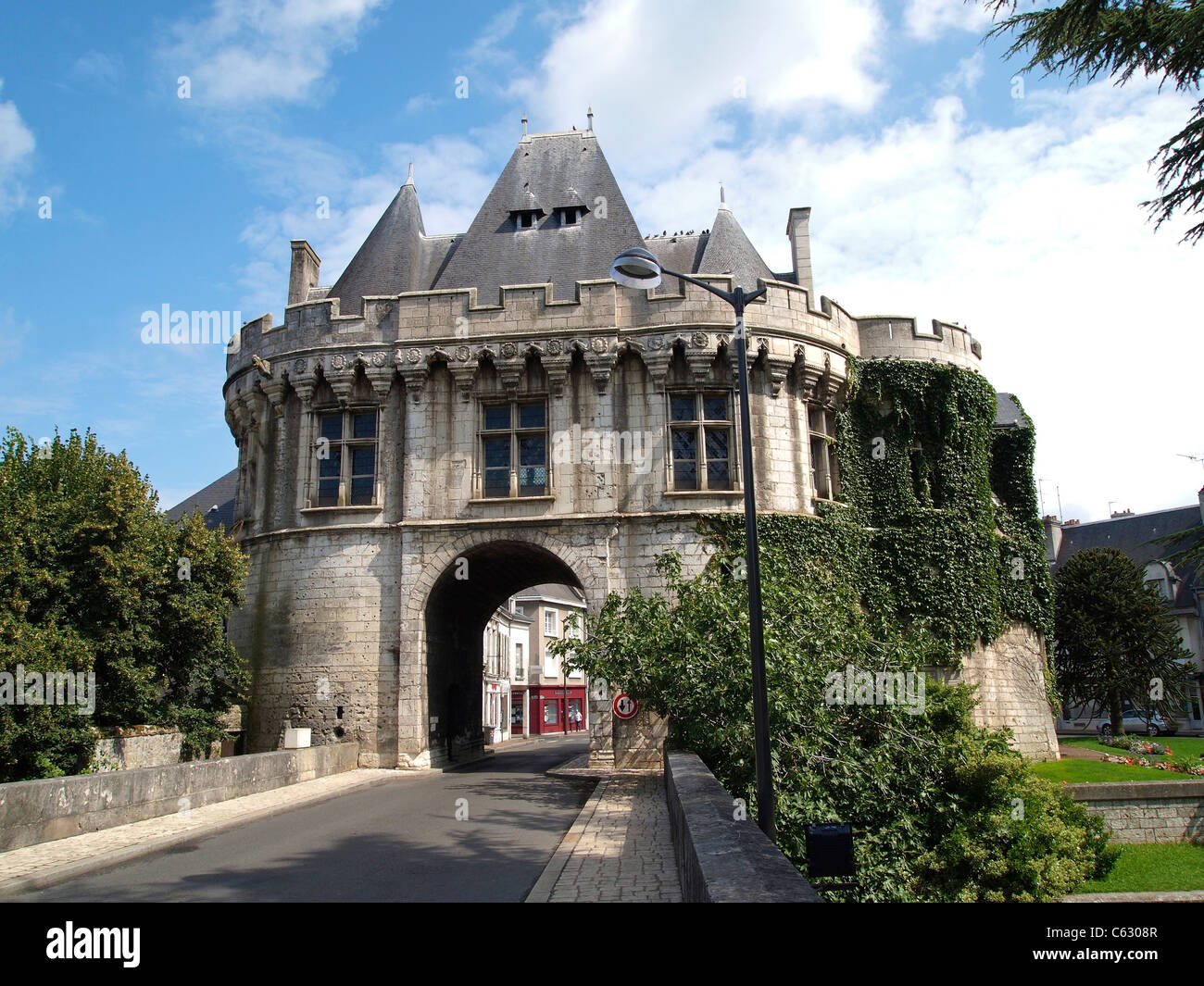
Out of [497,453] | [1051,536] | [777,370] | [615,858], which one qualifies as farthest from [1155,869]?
[1051,536]

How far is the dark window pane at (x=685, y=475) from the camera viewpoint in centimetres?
1927

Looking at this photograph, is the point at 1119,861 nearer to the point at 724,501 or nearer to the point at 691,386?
the point at 724,501

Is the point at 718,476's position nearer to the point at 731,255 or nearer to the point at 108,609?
the point at 731,255

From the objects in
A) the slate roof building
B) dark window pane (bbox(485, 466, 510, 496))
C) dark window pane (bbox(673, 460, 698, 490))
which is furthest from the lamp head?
the slate roof building

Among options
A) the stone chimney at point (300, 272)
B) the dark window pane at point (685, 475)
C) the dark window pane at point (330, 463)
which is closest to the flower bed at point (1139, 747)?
the dark window pane at point (685, 475)

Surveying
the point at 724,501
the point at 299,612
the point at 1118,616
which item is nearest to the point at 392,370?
the point at 299,612

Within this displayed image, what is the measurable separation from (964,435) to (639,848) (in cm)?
1654

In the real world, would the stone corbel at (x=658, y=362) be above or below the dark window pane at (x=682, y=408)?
above

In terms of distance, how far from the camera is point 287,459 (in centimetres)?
2066

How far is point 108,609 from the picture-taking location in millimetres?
13789

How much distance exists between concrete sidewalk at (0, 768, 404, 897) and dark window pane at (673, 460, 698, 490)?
9181 millimetres

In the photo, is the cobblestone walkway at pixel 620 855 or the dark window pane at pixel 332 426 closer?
the cobblestone walkway at pixel 620 855

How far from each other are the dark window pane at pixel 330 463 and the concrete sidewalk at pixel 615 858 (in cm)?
1087

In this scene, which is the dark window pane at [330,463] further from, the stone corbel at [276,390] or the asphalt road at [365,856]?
the asphalt road at [365,856]
